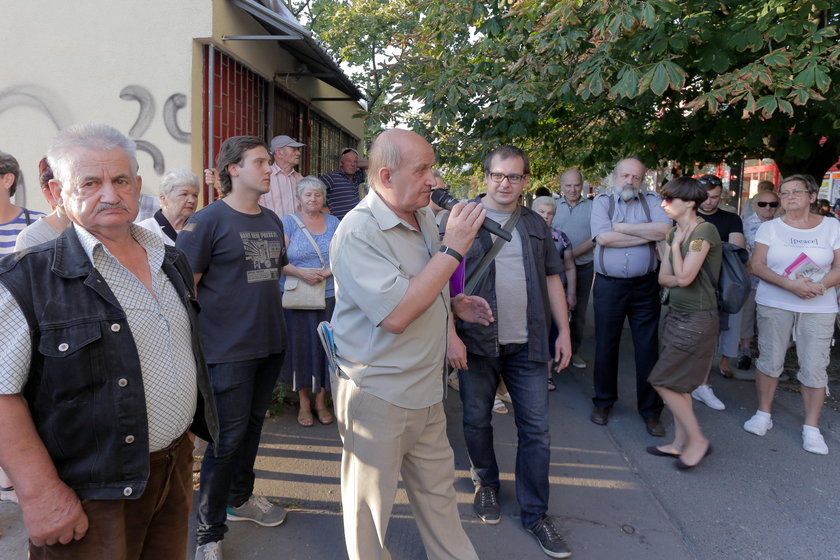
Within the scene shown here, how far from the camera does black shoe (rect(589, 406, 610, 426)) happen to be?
465cm

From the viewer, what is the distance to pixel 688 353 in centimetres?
383

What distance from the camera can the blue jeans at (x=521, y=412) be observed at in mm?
3004

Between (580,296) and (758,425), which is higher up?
(580,296)

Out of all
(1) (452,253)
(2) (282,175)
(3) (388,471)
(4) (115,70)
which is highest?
(4) (115,70)

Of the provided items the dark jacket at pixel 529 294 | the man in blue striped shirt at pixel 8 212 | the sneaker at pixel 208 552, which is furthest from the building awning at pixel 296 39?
the sneaker at pixel 208 552

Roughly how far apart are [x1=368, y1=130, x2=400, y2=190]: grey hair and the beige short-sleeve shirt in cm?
9

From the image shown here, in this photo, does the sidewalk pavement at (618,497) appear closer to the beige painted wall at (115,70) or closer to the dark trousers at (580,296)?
the dark trousers at (580,296)

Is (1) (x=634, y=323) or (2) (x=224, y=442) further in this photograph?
(1) (x=634, y=323)

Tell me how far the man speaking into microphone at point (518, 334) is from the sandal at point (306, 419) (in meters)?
1.82

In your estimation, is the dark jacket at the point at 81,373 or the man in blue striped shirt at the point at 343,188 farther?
the man in blue striped shirt at the point at 343,188

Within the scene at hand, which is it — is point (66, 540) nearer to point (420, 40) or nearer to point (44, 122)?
point (44, 122)

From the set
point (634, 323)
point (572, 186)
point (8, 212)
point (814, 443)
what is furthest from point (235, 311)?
point (572, 186)

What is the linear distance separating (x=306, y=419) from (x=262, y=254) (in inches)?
83.7

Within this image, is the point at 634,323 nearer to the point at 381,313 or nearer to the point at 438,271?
the point at 438,271
